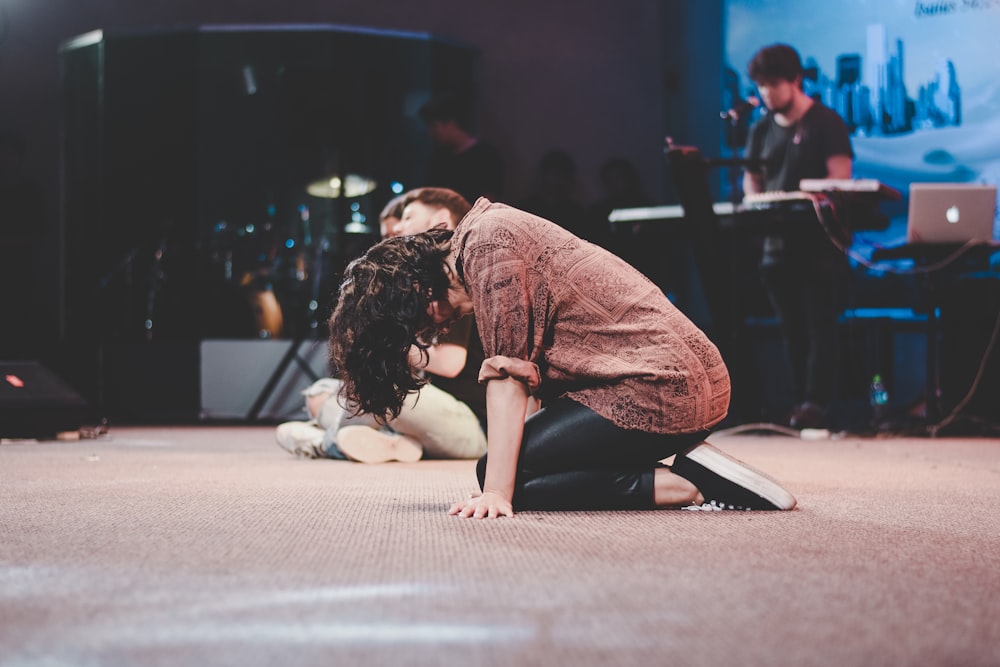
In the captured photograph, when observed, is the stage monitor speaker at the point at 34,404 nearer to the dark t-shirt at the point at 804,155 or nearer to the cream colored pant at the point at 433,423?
the cream colored pant at the point at 433,423

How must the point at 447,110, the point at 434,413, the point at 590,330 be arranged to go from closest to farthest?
the point at 590,330, the point at 434,413, the point at 447,110

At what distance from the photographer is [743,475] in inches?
75.0

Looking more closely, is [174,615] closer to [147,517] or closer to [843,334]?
[147,517]

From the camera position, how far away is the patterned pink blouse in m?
1.75

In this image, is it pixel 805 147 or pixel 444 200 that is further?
pixel 805 147

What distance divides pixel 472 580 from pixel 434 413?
5.33 feet

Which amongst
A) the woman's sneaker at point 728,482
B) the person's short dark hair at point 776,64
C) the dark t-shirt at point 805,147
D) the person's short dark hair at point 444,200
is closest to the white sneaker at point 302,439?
the person's short dark hair at point 444,200

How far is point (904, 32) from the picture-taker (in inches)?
204

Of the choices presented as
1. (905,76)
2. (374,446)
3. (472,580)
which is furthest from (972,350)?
(472,580)

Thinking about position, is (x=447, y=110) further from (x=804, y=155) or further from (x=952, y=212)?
(x=952, y=212)

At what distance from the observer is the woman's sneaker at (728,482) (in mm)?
1893

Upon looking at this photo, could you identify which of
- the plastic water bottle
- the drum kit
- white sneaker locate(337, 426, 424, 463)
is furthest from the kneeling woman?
the drum kit

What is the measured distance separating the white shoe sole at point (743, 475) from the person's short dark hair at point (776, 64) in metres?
2.57

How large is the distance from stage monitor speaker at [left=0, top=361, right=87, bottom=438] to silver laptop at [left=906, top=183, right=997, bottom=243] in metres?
3.28
